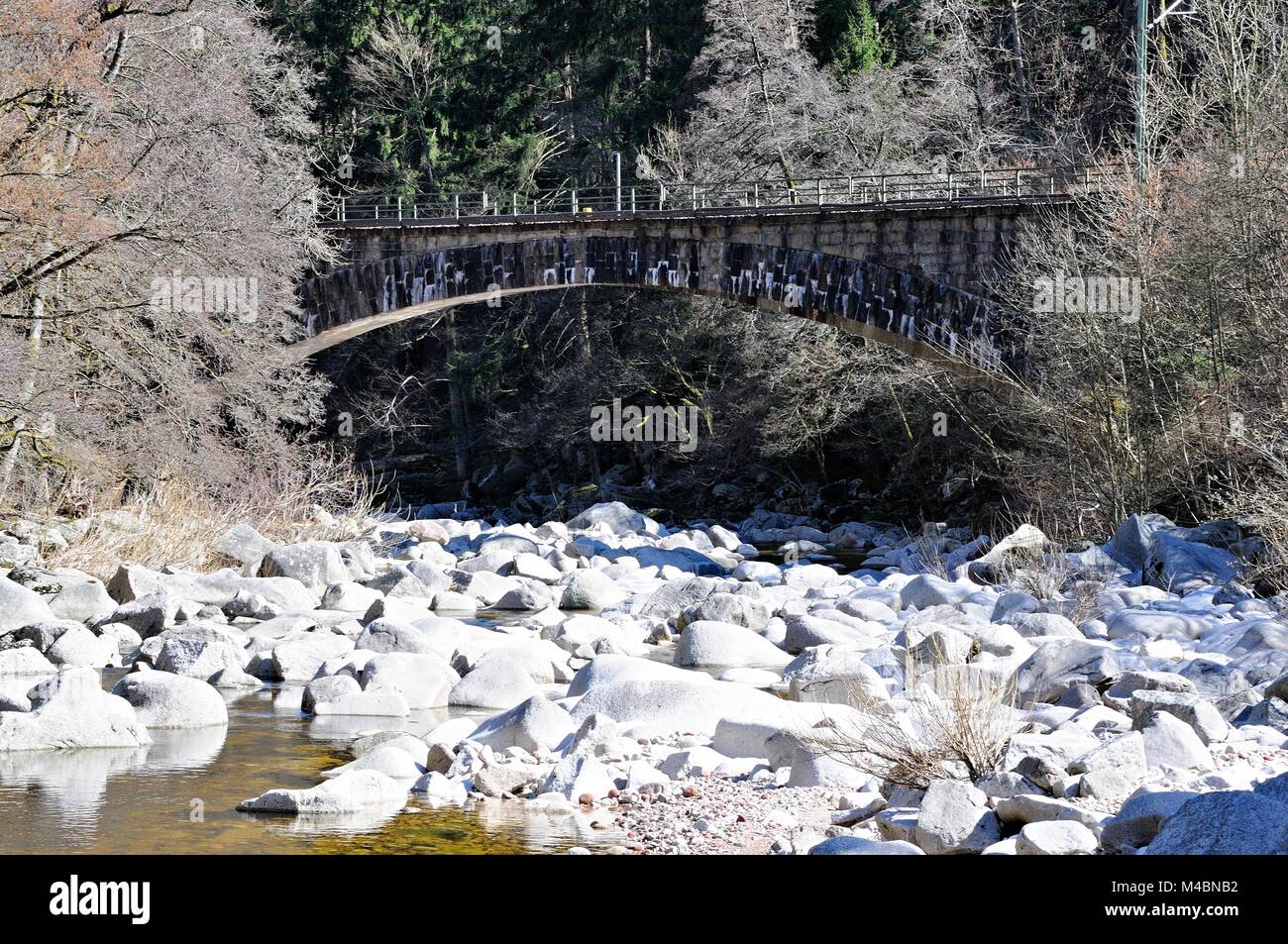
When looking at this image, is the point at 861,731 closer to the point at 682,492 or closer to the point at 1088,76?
the point at 682,492

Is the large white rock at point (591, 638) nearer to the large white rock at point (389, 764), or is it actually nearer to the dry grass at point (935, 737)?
the large white rock at point (389, 764)

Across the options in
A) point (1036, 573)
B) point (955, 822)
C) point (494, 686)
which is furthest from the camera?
point (1036, 573)

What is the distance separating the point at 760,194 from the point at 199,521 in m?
15.9

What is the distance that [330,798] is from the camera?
7863 mm

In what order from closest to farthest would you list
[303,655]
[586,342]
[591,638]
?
[303,655]
[591,638]
[586,342]

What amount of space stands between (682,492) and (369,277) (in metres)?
8.68

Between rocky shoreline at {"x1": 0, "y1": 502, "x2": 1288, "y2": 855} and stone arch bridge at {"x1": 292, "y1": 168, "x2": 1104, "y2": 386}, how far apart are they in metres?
6.80

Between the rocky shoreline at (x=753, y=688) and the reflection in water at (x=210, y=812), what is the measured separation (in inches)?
7.4

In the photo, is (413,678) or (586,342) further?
(586,342)

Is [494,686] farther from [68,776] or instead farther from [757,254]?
[757,254]

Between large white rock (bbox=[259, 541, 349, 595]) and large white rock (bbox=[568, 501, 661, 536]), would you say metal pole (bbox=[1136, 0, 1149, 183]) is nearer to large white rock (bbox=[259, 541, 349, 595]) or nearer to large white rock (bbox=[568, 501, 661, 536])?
large white rock (bbox=[259, 541, 349, 595])

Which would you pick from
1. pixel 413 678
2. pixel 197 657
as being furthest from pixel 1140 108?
pixel 197 657

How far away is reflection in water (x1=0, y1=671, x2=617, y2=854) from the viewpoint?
7.25 meters
